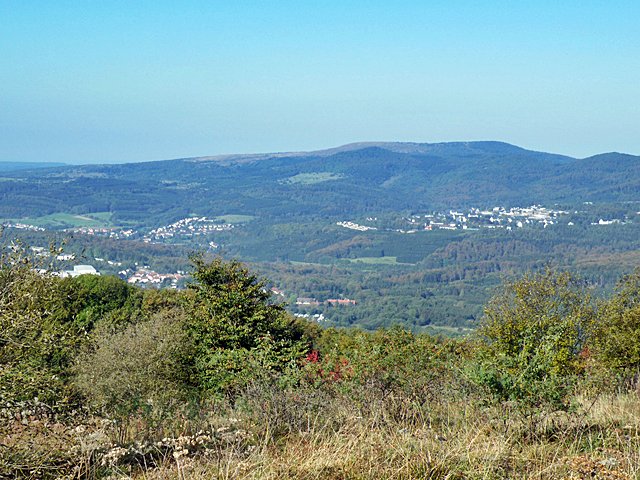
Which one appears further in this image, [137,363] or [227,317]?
[227,317]

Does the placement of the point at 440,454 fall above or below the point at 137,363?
above

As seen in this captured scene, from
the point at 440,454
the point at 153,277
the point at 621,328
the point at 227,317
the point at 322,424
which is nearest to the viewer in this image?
the point at 440,454

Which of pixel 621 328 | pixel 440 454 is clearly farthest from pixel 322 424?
pixel 621 328

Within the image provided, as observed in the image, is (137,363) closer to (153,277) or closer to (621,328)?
(621,328)

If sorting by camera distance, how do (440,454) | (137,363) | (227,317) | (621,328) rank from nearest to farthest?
1. (440,454)
2. (137,363)
3. (621,328)
4. (227,317)

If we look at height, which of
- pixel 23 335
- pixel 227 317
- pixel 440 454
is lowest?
pixel 227 317

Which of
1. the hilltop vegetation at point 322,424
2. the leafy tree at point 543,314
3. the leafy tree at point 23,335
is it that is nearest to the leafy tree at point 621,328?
the leafy tree at point 543,314

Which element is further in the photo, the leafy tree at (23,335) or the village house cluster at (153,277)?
the village house cluster at (153,277)

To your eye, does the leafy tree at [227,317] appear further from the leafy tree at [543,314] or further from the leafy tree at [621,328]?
the leafy tree at [621,328]

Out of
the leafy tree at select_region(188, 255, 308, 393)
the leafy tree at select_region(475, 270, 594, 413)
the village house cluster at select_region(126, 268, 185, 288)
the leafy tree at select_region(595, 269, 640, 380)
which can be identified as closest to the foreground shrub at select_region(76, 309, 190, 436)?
the leafy tree at select_region(188, 255, 308, 393)

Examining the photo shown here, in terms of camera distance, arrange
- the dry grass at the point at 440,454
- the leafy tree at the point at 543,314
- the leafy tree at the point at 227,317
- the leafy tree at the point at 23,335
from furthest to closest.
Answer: the leafy tree at the point at 227,317 < the leafy tree at the point at 543,314 < the leafy tree at the point at 23,335 < the dry grass at the point at 440,454

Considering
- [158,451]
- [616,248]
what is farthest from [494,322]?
[616,248]
